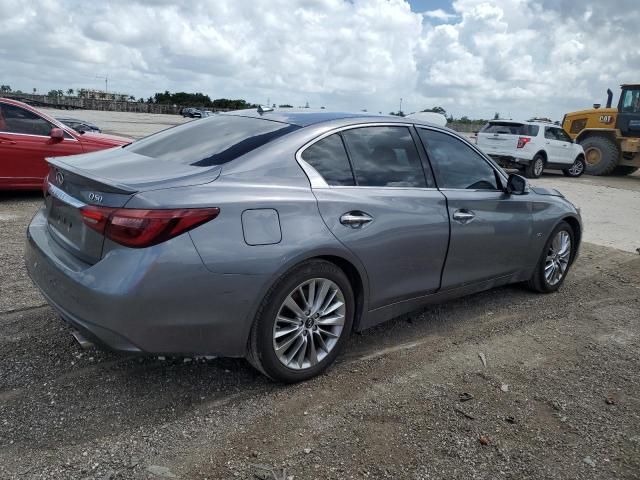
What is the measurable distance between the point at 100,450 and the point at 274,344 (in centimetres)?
98

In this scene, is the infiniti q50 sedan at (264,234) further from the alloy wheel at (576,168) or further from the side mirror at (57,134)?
the alloy wheel at (576,168)

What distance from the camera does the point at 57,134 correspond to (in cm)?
775

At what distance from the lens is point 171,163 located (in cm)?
310

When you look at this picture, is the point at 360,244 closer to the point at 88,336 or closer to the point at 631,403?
the point at 88,336

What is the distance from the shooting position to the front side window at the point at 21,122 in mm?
7609

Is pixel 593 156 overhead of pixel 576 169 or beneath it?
overhead

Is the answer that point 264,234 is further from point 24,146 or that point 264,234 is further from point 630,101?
point 630,101

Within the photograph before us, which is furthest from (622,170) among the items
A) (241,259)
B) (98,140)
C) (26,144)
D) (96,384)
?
(96,384)

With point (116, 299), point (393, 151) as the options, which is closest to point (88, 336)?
point (116, 299)

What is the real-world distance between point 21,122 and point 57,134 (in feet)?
1.70

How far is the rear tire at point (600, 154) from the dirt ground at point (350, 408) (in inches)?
632

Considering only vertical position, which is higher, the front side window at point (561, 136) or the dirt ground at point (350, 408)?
the front side window at point (561, 136)

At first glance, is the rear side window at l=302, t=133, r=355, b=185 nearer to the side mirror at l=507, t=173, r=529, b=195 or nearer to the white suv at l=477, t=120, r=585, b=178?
the side mirror at l=507, t=173, r=529, b=195

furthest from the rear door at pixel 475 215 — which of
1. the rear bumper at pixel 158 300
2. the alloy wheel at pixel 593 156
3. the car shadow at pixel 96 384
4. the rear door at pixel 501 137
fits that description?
the alloy wheel at pixel 593 156
